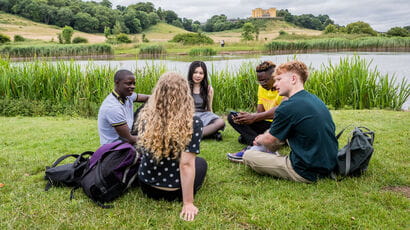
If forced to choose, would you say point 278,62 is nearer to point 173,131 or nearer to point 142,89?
point 142,89

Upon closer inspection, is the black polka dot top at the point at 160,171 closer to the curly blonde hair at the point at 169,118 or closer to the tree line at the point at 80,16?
the curly blonde hair at the point at 169,118

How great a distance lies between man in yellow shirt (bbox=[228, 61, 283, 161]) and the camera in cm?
408

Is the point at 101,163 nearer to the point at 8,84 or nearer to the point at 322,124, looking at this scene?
the point at 322,124

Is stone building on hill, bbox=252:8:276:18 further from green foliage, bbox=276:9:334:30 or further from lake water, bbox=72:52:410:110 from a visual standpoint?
lake water, bbox=72:52:410:110

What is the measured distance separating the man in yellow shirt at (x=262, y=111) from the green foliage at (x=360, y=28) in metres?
57.0

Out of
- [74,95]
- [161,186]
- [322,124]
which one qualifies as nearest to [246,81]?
[74,95]

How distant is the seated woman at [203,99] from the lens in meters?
4.74

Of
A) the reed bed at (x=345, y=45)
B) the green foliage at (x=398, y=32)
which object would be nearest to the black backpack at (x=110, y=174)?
the reed bed at (x=345, y=45)

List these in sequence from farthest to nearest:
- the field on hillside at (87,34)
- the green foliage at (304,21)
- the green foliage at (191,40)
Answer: the green foliage at (304,21) → the field on hillside at (87,34) → the green foliage at (191,40)

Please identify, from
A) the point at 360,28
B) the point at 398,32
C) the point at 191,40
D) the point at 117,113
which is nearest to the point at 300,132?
the point at 117,113

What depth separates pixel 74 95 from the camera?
7105 mm

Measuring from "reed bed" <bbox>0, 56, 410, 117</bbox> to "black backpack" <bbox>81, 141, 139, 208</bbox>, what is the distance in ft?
14.3

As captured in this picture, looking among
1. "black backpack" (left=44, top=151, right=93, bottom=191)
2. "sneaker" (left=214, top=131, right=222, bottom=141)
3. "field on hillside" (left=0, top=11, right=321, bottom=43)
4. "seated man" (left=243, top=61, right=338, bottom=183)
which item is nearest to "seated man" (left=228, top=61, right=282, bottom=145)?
"sneaker" (left=214, top=131, right=222, bottom=141)

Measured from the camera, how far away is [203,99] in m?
4.89
